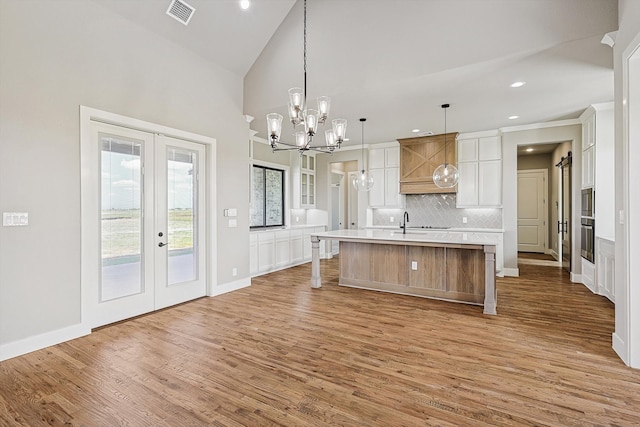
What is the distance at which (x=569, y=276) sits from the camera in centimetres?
600

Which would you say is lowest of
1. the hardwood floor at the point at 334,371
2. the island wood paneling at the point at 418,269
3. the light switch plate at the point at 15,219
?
the hardwood floor at the point at 334,371

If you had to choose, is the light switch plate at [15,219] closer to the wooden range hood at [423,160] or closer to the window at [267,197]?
the window at [267,197]

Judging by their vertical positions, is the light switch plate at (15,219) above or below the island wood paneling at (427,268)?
above

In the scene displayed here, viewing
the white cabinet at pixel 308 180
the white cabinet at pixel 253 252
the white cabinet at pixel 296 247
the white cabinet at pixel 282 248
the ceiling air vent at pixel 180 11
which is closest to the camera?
the ceiling air vent at pixel 180 11

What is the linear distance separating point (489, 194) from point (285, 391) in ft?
18.9

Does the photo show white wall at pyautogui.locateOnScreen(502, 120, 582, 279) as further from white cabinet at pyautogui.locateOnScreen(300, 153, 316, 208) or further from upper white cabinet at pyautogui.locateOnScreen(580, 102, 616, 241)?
white cabinet at pyautogui.locateOnScreen(300, 153, 316, 208)

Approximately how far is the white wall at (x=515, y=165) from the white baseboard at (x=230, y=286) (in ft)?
16.1

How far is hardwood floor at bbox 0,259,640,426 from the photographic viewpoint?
199cm

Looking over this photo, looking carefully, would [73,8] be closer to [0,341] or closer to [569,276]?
[0,341]

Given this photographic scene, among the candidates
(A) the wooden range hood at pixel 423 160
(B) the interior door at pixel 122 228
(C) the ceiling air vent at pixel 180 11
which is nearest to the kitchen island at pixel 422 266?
(A) the wooden range hood at pixel 423 160

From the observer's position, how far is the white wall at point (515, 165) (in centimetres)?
561

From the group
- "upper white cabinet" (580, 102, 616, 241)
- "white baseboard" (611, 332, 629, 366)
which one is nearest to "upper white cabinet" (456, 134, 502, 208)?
"upper white cabinet" (580, 102, 616, 241)

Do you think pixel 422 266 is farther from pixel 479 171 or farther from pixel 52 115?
pixel 52 115

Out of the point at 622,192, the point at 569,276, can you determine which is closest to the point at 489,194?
the point at 569,276
